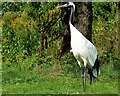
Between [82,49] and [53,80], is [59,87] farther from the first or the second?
[82,49]

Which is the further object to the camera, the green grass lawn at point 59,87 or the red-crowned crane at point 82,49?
the green grass lawn at point 59,87

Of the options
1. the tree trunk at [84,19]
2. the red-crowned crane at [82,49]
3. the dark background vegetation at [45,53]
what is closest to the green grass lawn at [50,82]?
the dark background vegetation at [45,53]

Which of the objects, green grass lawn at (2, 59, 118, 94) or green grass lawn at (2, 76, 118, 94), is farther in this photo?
green grass lawn at (2, 59, 118, 94)

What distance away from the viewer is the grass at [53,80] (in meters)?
7.85

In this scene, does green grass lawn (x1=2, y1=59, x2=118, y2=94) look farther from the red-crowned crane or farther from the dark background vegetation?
the red-crowned crane

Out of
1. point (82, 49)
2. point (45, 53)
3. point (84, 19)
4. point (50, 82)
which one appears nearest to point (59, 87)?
point (50, 82)

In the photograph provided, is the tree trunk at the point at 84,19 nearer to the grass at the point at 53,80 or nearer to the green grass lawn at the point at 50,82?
the grass at the point at 53,80

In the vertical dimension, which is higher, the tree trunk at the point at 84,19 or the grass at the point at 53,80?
the tree trunk at the point at 84,19

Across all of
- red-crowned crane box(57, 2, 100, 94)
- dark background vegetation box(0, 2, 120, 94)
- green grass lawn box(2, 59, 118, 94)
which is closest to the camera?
red-crowned crane box(57, 2, 100, 94)

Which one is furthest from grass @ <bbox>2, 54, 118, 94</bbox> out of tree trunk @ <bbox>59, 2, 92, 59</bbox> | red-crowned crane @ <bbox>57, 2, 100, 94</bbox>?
tree trunk @ <bbox>59, 2, 92, 59</bbox>

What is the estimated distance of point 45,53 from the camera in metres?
11.2

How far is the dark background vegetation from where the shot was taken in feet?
27.7

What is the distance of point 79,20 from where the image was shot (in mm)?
9102

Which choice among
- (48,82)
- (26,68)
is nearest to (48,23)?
(26,68)
